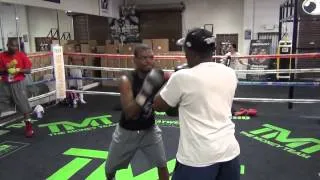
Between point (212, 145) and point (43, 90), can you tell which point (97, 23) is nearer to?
point (43, 90)

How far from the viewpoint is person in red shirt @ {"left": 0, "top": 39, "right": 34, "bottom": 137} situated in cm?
376

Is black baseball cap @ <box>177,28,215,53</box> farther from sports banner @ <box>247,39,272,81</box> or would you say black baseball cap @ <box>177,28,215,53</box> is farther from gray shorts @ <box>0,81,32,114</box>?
sports banner @ <box>247,39,272,81</box>

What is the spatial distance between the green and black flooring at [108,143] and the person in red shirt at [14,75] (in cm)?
42

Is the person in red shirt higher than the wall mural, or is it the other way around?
the wall mural

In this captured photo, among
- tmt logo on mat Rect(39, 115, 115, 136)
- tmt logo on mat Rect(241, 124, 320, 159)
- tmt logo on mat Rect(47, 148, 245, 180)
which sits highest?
tmt logo on mat Rect(39, 115, 115, 136)

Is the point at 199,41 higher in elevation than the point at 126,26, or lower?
lower

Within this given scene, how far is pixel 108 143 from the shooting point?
11.9ft

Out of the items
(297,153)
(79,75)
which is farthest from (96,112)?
(297,153)

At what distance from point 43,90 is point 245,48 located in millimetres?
5966

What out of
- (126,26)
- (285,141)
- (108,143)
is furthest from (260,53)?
(108,143)

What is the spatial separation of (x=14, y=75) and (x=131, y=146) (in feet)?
8.08

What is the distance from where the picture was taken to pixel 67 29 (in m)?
6.59

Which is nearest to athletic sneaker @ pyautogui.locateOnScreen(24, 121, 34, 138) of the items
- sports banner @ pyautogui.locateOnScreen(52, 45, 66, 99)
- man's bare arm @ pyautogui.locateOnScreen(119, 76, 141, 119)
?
sports banner @ pyautogui.locateOnScreen(52, 45, 66, 99)

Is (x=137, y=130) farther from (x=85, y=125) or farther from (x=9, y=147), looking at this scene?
(x=85, y=125)
